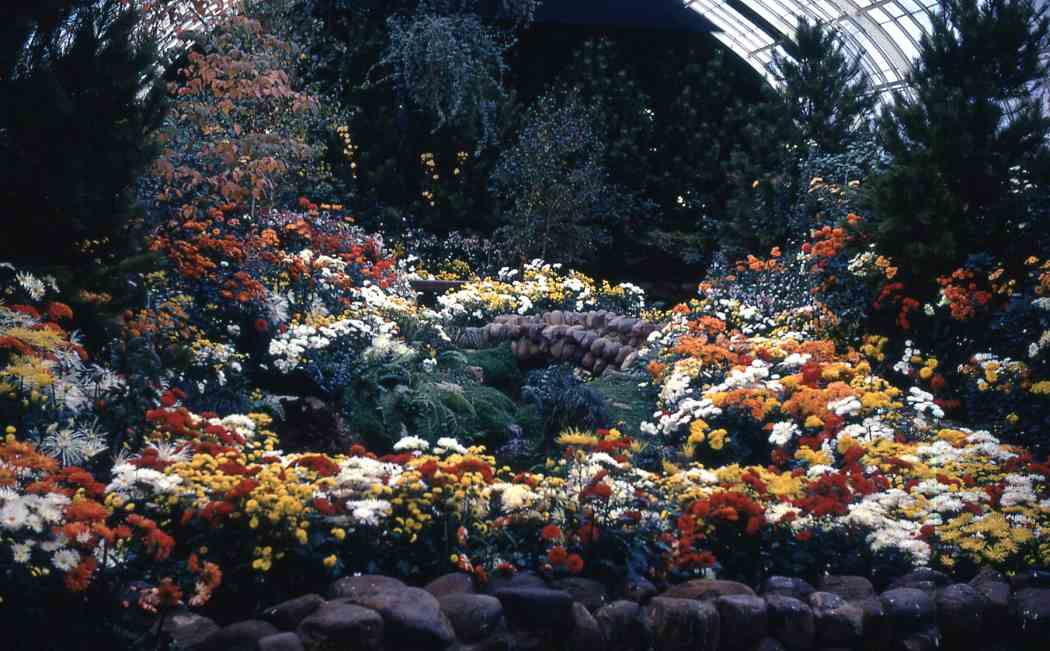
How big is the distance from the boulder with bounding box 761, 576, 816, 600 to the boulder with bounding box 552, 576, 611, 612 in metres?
0.68

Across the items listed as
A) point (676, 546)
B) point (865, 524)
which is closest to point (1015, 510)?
point (865, 524)

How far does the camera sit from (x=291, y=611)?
314 centimetres

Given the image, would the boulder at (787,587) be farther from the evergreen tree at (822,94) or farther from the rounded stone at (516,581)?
the evergreen tree at (822,94)

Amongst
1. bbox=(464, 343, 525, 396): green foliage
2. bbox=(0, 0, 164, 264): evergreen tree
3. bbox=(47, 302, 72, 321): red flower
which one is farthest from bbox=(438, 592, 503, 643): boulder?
bbox=(464, 343, 525, 396): green foliage

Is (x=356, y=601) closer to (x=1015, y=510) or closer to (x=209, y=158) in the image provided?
(x=1015, y=510)

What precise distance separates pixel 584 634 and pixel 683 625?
0.36m

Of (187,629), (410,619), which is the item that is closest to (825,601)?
(410,619)

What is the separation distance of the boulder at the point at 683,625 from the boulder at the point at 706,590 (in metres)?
0.14

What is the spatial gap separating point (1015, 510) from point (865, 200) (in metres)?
4.65

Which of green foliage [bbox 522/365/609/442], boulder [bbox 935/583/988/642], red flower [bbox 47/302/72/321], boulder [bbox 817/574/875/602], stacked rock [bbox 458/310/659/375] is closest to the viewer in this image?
boulder [bbox 935/583/988/642]

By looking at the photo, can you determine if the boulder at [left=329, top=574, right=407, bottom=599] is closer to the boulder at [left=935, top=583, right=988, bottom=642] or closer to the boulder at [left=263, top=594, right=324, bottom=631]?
the boulder at [left=263, top=594, right=324, bottom=631]

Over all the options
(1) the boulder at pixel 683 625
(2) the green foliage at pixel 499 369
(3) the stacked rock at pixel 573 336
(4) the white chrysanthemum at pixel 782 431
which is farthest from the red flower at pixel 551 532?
(3) the stacked rock at pixel 573 336

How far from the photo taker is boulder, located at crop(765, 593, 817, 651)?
143 inches

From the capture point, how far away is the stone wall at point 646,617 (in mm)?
3062
